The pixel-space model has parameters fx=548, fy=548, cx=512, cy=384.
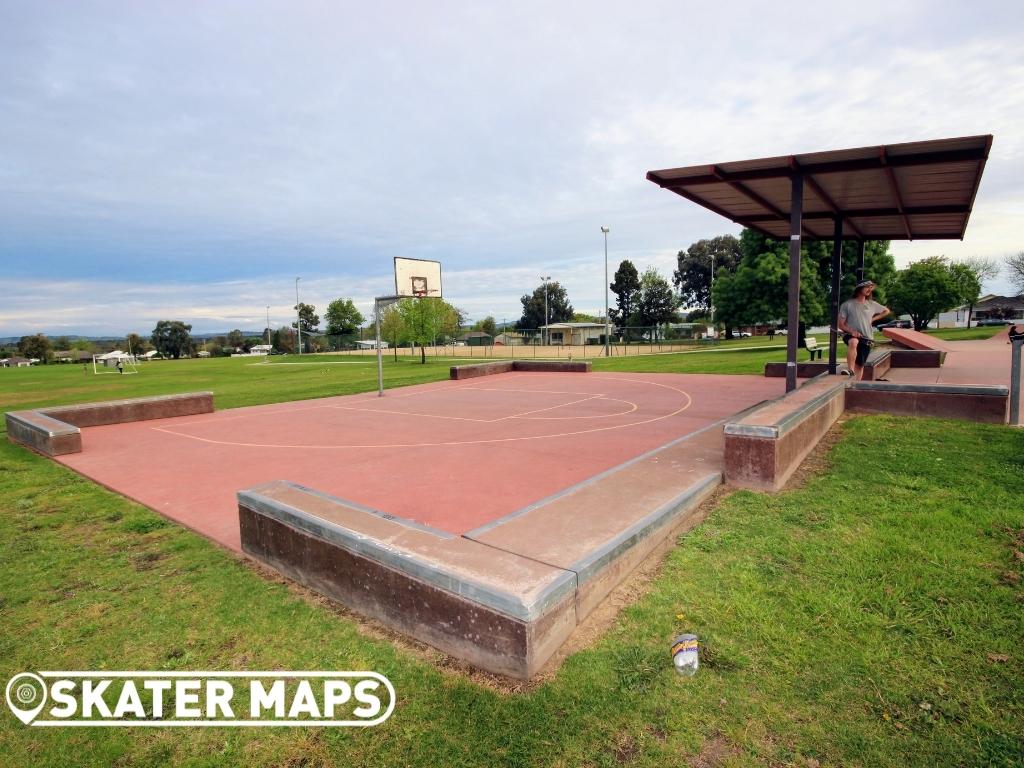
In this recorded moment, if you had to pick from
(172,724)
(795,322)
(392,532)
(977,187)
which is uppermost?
(977,187)

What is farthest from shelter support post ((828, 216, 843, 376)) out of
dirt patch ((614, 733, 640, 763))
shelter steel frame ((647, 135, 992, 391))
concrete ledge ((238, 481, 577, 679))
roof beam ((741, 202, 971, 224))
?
dirt patch ((614, 733, 640, 763))

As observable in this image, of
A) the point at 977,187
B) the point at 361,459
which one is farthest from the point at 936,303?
the point at 361,459

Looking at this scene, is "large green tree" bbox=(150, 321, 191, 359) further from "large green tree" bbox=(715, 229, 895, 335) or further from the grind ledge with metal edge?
the grind ledge with metal edge

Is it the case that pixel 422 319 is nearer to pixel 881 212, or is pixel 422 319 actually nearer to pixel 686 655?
pixel 881 212

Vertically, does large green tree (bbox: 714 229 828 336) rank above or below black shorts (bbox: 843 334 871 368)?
above

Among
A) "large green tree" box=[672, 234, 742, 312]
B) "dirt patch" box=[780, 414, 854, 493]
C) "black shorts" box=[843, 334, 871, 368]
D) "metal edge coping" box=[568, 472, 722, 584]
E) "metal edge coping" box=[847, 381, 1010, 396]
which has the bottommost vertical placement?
"dirt patch" box=[780, 414, 854, 493]

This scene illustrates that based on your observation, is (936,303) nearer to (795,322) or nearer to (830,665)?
(795,322)

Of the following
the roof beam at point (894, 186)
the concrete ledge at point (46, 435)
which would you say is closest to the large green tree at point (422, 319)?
A: the concrete ledge at point (46, 435)

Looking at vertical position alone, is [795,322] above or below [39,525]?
above

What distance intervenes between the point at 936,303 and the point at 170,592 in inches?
2644

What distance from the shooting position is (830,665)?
3029 mm

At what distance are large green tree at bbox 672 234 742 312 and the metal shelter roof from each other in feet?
275

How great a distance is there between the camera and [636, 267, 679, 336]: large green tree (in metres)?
80.8

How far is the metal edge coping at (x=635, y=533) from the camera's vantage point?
3.63m
